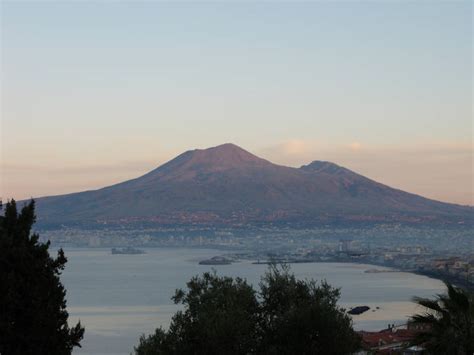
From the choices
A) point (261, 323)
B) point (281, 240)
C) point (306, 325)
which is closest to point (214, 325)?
point (261, 323)

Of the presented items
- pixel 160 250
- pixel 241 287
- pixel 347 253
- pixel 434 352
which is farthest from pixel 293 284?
pixel 160 250

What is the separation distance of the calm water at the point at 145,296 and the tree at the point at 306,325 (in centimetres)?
2759

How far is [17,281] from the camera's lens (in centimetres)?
1120

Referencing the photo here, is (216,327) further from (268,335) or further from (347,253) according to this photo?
(347,253)

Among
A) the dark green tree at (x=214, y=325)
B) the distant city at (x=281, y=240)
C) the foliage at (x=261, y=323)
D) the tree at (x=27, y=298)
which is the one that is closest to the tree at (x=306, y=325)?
the foliage at (x=261, y=323)

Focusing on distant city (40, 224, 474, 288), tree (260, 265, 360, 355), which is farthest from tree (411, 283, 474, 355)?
distant city (40, 224, 474, 288)

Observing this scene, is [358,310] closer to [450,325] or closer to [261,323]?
[261,323]

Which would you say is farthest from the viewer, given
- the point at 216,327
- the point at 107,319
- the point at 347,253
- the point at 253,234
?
the point at 253,234

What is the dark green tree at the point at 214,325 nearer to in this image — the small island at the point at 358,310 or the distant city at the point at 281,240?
the small island at the point at 358,310

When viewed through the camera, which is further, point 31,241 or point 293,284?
point 293,284

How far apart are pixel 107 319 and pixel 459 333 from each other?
A: 47.7 m

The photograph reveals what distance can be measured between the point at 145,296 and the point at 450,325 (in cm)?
6234

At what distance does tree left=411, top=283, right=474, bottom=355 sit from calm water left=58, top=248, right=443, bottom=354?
A: 3240 cm

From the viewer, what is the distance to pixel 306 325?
1318cm
